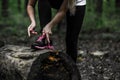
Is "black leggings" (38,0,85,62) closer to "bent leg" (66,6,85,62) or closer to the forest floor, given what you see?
"bent leg" (66,6,85,62)

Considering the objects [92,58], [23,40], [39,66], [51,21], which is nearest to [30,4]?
[51,21]

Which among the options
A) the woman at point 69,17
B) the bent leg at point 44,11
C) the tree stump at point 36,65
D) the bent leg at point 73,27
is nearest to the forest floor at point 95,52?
the bent leg at point 73,27

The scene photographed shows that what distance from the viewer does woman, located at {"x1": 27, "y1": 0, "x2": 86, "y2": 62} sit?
17.0 ft

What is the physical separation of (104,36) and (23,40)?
9.18 feet

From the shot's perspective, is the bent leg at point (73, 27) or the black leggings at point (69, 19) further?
the bent leg at point (73, 27)

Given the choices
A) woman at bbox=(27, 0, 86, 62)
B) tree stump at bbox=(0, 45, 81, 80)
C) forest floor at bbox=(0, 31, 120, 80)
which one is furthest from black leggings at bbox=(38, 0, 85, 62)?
forest floor at bbox=(0, 31, 120, 80)

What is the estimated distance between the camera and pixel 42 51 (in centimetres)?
536

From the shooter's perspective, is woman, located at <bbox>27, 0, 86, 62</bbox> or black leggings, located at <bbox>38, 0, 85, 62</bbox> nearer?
woman, located at <bbox>27, 0, 86, 62</bbox>

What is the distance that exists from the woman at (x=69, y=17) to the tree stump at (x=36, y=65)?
0.27m

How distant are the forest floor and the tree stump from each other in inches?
49.5

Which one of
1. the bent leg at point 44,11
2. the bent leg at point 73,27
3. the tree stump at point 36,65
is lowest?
the tree stump at point 36,65

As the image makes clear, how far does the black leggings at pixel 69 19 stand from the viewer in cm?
552

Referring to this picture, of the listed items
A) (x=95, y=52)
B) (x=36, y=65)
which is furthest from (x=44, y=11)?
(x=95, y=52)

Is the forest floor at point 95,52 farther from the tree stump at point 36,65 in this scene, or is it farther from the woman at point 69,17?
the tree stump at point 36,65
